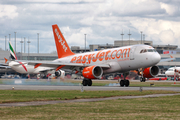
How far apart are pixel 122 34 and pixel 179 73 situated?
2054 inches

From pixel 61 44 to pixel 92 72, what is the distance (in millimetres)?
14318

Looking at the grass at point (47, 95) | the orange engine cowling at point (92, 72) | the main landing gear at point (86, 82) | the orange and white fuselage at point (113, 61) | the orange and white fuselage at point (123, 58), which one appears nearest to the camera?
the grass at point (47, 95)

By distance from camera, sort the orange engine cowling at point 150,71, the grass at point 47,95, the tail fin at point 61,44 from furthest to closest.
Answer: the tail fin at point 61,44
the orange engine cowling at point 150,71
the grass at point 47,95

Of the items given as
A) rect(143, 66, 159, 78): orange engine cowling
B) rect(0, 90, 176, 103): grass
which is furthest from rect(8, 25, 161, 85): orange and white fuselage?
rect(0, 90, 176, 103): grass

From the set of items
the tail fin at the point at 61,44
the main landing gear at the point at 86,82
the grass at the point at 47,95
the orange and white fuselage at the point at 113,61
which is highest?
the tail fin at the point at 61,44

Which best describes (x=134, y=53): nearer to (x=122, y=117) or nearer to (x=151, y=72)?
(x=151, y=72)

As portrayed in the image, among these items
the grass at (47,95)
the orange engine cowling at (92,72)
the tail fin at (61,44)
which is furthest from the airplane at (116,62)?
the grass at (47,95)

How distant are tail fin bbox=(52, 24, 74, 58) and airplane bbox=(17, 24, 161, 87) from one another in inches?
101

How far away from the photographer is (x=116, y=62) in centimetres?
4506

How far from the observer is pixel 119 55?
4481 centimetres

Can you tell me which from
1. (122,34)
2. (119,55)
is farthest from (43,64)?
(122,34)

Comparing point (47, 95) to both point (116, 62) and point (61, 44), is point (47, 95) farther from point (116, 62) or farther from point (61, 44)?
point (61, 44)

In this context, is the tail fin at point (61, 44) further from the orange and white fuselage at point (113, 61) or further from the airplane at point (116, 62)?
the airplane at point (116, 62)

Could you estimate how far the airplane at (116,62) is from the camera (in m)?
42.1
